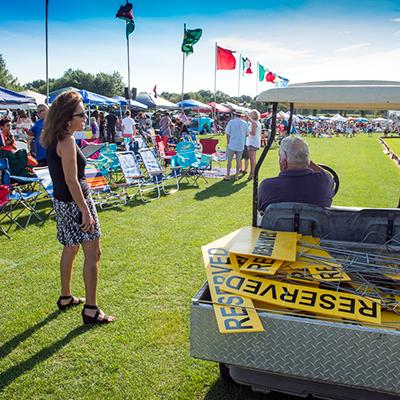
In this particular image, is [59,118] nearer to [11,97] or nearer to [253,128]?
[253,128]

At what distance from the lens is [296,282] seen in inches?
92.7

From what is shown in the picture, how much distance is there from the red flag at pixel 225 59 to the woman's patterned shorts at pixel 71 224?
854 inches

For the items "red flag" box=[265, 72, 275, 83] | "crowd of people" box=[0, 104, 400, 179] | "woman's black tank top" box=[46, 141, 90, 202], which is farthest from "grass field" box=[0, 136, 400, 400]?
"red flag" box=[265, 72, 275, 83]

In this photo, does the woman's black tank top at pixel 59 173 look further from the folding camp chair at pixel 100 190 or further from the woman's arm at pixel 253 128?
the woman's arm at pixel 253 128

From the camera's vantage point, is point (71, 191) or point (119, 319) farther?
point (119, 319)

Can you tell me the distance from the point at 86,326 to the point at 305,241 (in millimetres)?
2175

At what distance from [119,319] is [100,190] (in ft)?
14.1

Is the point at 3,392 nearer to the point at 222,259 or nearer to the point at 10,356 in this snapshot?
the point at 10,356

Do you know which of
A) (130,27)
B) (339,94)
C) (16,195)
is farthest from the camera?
(130,27)

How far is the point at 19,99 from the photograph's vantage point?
1661 cm

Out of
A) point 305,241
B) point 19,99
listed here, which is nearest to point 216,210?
point 305,241

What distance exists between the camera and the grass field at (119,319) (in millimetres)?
2781

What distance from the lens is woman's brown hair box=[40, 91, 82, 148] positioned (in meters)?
3.04

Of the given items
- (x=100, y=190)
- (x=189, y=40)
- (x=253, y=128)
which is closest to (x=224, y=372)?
(x=100, y=190)
